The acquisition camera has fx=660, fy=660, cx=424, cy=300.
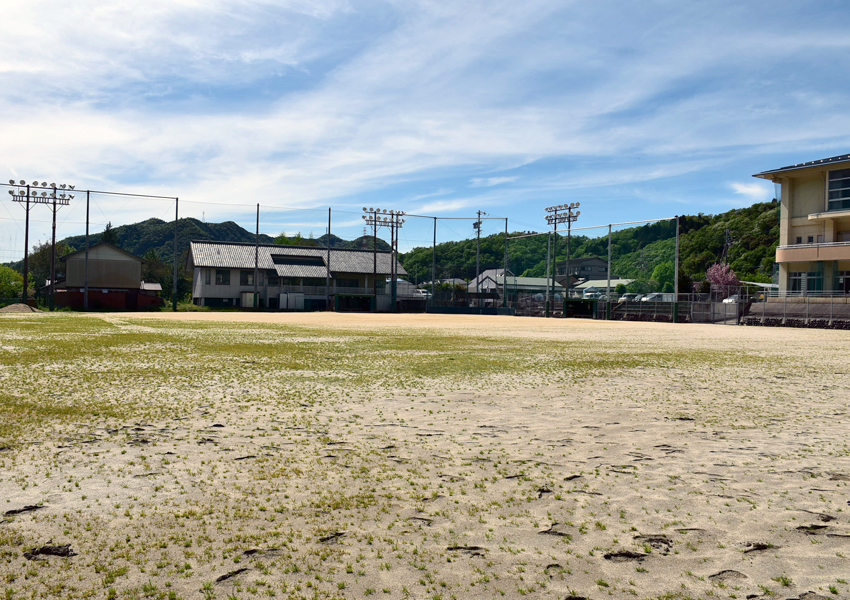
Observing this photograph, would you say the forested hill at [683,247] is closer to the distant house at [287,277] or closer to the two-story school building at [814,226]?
the two-story school building at [814,226]

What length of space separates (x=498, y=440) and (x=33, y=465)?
4.45m

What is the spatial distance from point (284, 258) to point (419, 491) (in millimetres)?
81205

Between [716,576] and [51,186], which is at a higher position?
[51,186]

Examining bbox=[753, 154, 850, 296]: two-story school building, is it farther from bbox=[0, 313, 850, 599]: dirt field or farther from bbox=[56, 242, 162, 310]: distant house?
bbox=[56, 242, 162, 310]: distant house

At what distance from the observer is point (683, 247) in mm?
104688

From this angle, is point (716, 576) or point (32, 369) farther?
point (32, 369)

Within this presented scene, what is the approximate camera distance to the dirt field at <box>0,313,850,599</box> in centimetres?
378

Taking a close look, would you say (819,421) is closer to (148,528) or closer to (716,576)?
(716,576)

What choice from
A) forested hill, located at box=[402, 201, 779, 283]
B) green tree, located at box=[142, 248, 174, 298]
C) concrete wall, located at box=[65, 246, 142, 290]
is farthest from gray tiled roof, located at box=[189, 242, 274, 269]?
forested hill, located at box=[402, 201, 779, 283]

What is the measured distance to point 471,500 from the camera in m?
5.08

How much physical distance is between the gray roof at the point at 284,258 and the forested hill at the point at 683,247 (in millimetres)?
21812

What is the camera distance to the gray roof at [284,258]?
7938 cm

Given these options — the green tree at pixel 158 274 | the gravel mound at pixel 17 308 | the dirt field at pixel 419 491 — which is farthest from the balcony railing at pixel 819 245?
the green tree at pixel 158 274

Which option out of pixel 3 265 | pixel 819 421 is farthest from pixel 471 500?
pixel 3 265
